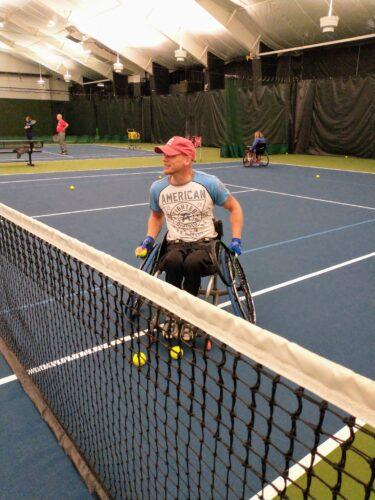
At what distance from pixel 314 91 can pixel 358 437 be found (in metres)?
16.4

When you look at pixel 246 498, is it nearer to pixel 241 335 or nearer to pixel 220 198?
pixel 241 335

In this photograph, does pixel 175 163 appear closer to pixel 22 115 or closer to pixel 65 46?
pixel 65 46

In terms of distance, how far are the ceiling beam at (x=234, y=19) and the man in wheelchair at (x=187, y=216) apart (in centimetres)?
1416

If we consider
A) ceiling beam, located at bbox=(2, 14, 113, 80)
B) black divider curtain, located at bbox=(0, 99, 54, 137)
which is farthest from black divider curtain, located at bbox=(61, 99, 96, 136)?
ceiling beam, located at bbox=(2, 14, 113, 80)

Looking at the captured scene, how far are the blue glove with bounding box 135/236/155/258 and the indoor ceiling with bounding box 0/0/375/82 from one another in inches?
532

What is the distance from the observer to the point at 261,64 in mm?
18453

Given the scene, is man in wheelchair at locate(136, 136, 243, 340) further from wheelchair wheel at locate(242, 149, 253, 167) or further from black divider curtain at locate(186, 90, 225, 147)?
black divider curtain at locate(186, 90, 225, 147)

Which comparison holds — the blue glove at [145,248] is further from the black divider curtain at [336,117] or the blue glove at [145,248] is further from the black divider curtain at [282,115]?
the black divider curtain at [336,117]

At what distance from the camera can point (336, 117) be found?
16141 mm

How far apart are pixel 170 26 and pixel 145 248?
17.5 meters

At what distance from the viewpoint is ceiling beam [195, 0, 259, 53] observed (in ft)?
49.9

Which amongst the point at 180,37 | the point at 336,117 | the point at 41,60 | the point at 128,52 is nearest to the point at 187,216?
the point at 336,117

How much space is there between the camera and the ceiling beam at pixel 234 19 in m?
15.2

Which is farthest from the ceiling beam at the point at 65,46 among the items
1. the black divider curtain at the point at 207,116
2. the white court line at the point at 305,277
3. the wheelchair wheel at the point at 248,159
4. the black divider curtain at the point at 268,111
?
the white court line at the point at 305,277
